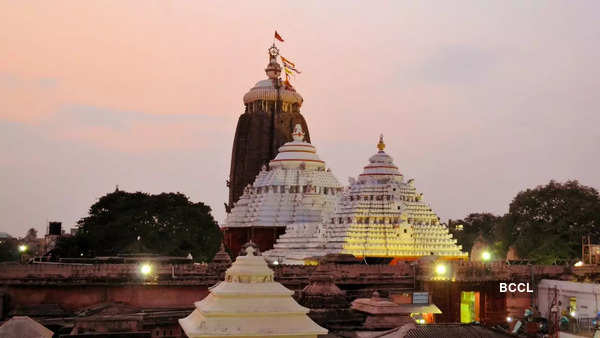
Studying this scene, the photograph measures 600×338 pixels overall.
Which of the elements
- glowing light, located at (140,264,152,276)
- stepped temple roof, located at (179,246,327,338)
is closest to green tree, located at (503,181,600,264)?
glowing light, located at (140,264,152,276)

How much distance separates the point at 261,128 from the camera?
69.0 m

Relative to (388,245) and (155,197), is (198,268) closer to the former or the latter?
(388,245)

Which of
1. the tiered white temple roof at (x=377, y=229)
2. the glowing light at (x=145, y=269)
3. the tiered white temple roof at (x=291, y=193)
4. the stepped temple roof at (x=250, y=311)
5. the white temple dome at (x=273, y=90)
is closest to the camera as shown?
the stepped temple roof at (x=250, y=311)

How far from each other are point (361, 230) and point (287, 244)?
630 centimetres

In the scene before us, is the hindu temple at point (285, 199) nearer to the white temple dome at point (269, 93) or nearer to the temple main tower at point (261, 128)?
the temple main tower at point (261, 128)

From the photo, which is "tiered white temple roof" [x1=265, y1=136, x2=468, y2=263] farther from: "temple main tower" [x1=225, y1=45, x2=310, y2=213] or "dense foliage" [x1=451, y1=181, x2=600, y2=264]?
"temple main tower" [x1=225, y1=45, x2=310, y2=213]

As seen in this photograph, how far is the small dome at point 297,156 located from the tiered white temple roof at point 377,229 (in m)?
8.80

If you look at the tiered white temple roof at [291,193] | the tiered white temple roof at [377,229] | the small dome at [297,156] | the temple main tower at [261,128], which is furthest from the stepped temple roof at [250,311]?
the temple main tower at [261,128]

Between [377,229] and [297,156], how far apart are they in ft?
48.0

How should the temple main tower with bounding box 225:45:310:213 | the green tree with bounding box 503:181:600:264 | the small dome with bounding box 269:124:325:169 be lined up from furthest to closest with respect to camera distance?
the temple main tower with bounding box 225:45:310:213
the small dome with bounding box 269:124:325:169
the green tree with bounding box 503:181:600:264

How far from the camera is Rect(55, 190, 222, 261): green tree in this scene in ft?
184

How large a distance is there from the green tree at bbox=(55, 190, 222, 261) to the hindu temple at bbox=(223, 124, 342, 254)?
8.09ft

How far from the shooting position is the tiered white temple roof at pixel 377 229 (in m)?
46.3

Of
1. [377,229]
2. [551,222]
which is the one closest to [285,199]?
[377,229]
